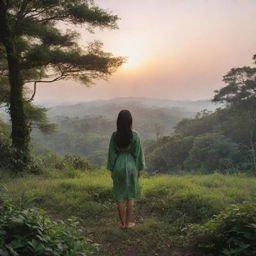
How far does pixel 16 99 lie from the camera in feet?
37.6

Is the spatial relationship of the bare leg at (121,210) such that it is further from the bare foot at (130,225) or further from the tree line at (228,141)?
the tree line at (228,141)

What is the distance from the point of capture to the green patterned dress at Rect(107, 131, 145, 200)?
593 cm

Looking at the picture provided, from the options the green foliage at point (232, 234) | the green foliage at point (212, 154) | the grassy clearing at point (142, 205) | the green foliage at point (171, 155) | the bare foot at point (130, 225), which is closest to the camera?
the green foliage at point (232, 234)

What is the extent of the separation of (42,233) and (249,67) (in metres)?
31.2

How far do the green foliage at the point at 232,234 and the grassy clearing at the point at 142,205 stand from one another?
41 centimetres

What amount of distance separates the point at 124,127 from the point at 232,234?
2205 millimetres

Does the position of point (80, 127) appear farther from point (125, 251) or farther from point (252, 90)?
point (125, 251)

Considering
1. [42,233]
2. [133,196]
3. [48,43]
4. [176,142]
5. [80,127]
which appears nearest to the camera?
[42,233]

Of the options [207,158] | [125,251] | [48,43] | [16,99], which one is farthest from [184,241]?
[207,158]

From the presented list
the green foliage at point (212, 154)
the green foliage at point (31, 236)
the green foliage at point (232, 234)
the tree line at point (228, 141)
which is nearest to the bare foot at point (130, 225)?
the green foliage at point (232, 234)

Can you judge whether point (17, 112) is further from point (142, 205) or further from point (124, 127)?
point (124, 127)

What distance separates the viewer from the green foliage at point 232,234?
4293 mm

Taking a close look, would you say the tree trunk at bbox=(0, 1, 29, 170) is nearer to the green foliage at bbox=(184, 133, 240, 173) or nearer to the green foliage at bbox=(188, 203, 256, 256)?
the green foliage at bbox=(188, 203, 256, 256)

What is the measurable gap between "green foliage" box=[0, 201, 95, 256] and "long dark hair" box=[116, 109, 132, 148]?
2.00 metres
